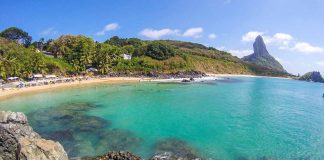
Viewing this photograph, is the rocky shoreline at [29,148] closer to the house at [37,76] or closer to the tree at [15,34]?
the house at [37,76]

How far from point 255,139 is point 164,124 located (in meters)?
12.0

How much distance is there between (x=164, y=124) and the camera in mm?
38000

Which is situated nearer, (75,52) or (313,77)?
(75,52)

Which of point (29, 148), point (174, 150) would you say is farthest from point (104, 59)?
point (29, 148)

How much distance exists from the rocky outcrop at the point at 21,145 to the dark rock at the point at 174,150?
28.7ft

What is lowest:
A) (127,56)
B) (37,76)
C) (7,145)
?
(7,145)

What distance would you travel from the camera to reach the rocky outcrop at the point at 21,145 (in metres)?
15.9

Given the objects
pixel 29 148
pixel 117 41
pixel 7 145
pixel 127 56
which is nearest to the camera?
pixel 29 148

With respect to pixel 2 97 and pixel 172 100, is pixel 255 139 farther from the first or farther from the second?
pixel 2 97

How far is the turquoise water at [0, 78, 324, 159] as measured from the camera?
27734 millimetres

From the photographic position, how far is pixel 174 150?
88.2 ft

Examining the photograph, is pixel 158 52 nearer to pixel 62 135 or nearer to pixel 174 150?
pixel 62 135

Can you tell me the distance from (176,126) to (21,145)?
2304cm

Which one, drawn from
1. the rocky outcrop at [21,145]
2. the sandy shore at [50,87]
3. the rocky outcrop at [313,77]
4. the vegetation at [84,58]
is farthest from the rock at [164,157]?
the rocky outcrop at [313,77]
